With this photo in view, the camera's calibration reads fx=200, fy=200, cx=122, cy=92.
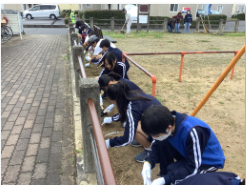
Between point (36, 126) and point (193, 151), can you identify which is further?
point (36, 126)

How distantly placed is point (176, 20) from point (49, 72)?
11988mm

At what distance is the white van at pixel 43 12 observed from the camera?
69.5ft

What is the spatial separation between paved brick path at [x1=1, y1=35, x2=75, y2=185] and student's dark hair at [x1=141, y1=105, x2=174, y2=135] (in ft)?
Result: 3.61

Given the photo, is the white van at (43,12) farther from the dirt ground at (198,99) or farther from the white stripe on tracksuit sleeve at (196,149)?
the white stripe on tracksuit sleeve at (196,149)

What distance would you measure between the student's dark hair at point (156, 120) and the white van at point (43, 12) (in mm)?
23571

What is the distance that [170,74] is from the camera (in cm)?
532

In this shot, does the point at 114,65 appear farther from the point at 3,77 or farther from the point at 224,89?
the point at 3,77

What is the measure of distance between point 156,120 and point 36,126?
7.00ft

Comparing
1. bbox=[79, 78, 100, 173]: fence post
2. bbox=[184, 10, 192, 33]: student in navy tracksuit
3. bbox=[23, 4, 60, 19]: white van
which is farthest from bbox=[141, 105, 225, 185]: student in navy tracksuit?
bbox=[23, 4, 60, 19]: white van

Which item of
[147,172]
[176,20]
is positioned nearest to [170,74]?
[147,172]

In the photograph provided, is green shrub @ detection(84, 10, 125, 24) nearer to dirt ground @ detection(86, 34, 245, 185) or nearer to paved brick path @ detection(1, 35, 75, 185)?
dirt ground @ detection(86, 34, 245, 185)

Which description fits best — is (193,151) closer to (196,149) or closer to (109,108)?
(196,149)

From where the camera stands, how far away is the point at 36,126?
287 centimetres

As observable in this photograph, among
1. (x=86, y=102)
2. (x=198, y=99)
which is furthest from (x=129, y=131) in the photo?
(x=198, y=99)
